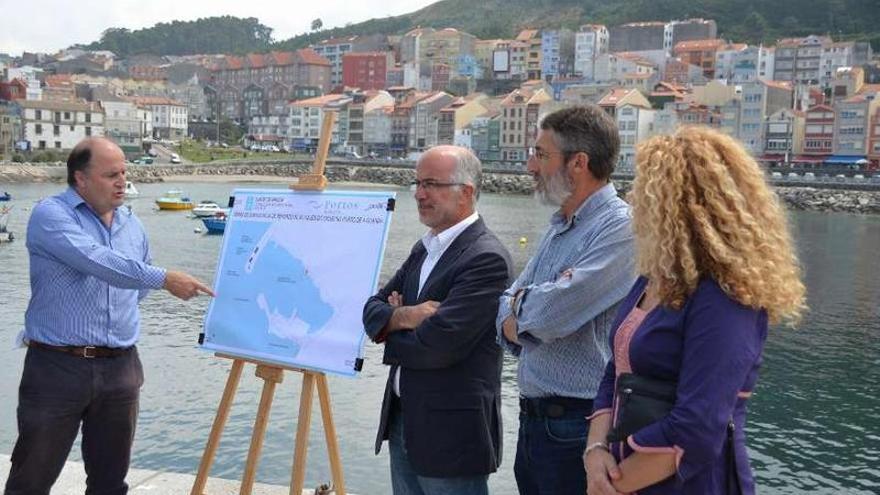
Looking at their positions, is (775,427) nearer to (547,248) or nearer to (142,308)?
(547,248)

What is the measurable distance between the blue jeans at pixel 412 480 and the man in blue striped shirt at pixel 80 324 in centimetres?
100

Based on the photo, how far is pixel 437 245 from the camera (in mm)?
3057

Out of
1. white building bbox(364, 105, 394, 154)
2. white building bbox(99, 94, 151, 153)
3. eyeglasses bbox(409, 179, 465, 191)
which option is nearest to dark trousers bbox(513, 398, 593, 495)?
eyeglasses bbox(409, 179, 465, 191)

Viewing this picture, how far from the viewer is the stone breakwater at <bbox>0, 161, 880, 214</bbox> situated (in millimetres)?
55312

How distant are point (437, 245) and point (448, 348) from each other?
0.45 meters

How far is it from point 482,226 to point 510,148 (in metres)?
86.7

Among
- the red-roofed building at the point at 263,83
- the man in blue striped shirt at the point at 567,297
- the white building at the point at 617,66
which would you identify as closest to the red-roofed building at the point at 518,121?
the white building at the point at 617,66

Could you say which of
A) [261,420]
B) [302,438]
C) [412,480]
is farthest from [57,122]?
[412,480]

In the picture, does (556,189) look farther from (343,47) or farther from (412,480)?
(343,47)

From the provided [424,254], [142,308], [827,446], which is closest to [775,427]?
[827,446]

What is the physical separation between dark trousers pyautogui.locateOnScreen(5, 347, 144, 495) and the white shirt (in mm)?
1205

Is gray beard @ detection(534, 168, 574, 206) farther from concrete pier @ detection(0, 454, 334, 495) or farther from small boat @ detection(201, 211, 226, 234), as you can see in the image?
small boat @ detection(201, 211, 226, 234)

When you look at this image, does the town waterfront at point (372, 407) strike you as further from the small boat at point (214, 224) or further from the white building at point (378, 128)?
the white building at point (378, 128)

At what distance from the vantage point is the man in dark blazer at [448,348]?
2.80 metres
